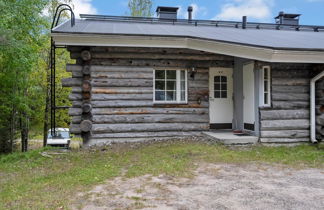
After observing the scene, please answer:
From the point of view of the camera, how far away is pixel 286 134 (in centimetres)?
775

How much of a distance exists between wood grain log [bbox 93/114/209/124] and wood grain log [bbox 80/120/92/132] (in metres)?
0.20

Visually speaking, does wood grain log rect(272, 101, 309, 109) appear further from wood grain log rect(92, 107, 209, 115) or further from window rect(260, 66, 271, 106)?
wood grain log rect(92, 107, 209, 115)

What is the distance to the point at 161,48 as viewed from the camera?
8.10 meters

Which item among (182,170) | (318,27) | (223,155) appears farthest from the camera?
(318,27)

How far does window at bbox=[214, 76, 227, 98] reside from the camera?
9023 mm

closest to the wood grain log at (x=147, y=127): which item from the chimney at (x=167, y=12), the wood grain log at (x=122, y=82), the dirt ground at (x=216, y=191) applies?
the wood grain log at (x=122, y=82)

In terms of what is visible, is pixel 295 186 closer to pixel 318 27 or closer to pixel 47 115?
→ pixel 318 27

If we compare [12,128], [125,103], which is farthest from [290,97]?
[12,128]

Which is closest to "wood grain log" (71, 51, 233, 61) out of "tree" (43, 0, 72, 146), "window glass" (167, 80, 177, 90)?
"window glass" (167, 80, 177, 90)

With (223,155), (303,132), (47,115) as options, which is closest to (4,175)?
(223,155)

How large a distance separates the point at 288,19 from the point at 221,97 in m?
7.74

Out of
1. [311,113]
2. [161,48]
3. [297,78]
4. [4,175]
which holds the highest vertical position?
[161,48]

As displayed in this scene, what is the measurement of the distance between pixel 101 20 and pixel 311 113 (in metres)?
8.40

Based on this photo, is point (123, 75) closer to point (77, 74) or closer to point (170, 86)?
point (77, 74)
